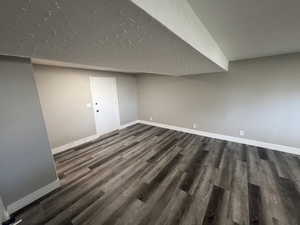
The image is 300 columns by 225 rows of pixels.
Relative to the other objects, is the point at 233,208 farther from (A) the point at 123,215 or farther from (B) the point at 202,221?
(A) the point at 123,215

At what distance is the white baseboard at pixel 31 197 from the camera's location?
5.69 ft

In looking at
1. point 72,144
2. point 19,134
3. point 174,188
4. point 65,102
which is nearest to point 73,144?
point 72,144

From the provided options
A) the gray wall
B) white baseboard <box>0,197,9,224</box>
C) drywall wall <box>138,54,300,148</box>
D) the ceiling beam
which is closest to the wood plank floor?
white baseboard <box>0,197,9,224</box>

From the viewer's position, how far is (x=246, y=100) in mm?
3184

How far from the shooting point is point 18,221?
162cm

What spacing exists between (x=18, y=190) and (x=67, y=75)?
2686mm

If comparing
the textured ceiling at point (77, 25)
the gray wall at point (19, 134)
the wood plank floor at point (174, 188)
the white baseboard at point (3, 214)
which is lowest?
the wood plank floor at point (174, 188)

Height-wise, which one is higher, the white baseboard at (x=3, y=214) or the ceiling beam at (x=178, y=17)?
the ceiling beam at (x=178, y=17)

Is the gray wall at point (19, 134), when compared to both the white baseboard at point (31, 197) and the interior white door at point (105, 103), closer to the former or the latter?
the white baseboard at point (31, 197)

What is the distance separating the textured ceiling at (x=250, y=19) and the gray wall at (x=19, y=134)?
2.23 m

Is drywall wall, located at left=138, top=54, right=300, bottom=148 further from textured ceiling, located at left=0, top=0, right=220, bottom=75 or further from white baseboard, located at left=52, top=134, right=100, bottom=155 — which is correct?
textured ceiling, located at left=0, top=0, right=220, bottom=75

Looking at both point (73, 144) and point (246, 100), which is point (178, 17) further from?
point (73, 144)

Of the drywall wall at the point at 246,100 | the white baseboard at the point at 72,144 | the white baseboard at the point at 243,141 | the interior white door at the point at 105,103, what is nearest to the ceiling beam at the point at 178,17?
the drywall wall at the point at 246,100

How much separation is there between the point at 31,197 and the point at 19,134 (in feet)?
3.21
